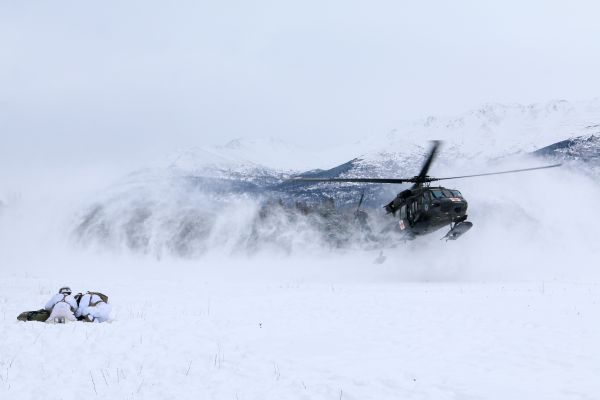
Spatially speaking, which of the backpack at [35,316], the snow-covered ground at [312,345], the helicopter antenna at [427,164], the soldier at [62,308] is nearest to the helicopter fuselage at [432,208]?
the helicopter antenna at [427,164]

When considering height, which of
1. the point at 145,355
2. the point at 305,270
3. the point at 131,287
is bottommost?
the point at 305,270

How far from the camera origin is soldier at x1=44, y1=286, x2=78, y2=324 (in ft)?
34.9

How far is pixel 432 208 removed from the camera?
21.0 m

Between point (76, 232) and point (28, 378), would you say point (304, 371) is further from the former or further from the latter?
point (76, 232)

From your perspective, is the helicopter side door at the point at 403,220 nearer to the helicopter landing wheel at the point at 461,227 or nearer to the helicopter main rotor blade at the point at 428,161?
the helicopter main rotor blade at the point at 428,161

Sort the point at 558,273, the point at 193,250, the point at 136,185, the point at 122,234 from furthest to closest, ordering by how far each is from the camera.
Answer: the point at 136,185 < the point at 122,234 < the point at 193,250 < the point at 558,273

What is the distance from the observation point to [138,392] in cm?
661

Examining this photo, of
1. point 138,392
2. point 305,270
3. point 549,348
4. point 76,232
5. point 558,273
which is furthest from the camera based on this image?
point 76,232

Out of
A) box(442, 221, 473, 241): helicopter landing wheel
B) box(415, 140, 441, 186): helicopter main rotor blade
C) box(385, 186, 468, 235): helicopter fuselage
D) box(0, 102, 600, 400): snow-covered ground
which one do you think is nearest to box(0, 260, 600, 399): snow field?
box(0, 102, 600, 400): snow-covered ground

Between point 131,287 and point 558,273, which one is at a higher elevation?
point 131,287

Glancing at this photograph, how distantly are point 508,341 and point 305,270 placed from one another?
24.5 metres

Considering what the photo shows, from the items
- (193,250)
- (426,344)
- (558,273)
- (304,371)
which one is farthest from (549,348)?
(193,250)

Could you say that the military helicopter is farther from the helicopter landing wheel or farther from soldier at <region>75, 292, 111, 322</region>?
soldier at <region>75, 292, 111, 322</region>

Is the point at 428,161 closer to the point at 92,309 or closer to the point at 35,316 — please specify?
the point at 92,309
